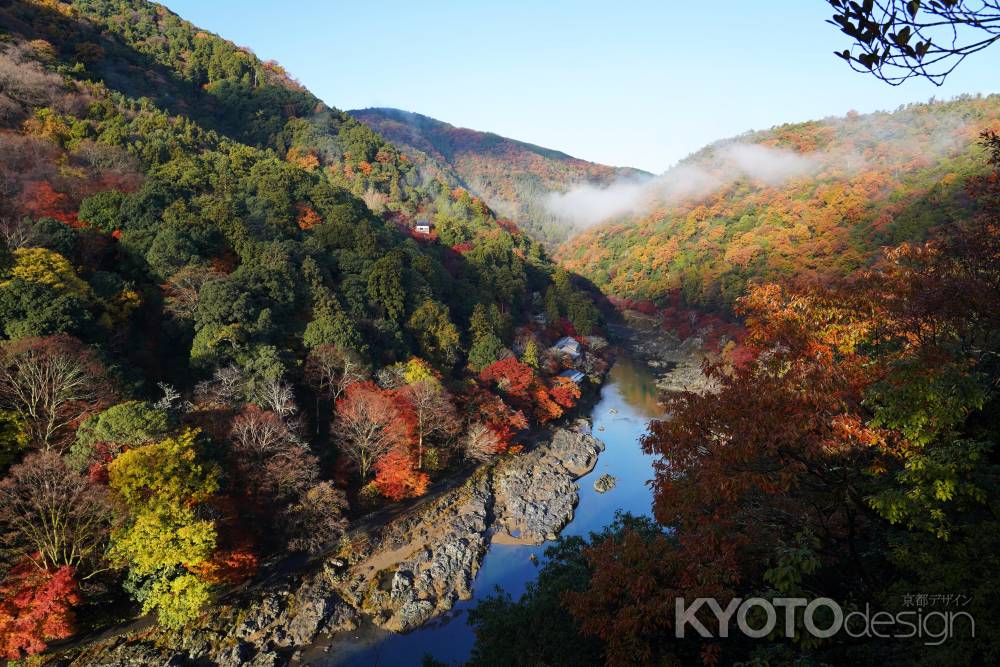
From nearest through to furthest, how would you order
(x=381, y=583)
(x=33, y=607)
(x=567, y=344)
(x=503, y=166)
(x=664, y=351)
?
(x=33, y=607) → (x=381, y=583) → (x=567, y=344) → (x=664, y=351) → (x=503, y=166)

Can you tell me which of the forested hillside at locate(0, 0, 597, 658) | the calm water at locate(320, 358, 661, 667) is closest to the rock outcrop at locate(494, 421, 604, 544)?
the calm water at locate(320, 358, 661, 667)

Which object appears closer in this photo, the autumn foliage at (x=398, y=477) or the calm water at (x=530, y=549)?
the calm water at (x=530, y=549)

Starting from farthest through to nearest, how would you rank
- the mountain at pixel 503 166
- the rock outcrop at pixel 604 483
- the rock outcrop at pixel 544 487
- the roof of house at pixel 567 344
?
the mountain at pixel 503 166
the roof of house at pixel 567 344
the rock outcrop at pixel 604 483
the rock outcrop at pixel 544 487

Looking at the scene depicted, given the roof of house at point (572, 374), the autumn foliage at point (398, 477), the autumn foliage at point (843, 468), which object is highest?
the autumn foliage at point (843, 468)

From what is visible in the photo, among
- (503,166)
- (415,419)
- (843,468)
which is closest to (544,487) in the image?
(415,419)

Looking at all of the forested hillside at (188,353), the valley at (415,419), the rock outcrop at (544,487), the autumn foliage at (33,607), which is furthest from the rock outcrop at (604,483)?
the autumn foliage at (33,607)

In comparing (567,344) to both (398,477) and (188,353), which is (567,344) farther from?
(188,353)

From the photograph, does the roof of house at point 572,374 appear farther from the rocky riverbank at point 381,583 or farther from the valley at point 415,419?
the rocky riverbank at point 381,583
